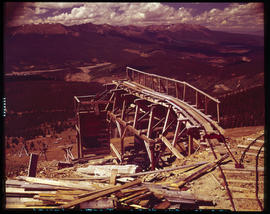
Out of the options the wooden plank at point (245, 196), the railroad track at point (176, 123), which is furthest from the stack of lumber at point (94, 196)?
the railroad track at point (176, 123)

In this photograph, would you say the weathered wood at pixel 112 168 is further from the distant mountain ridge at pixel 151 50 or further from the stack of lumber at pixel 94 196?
the distant mountain ridge at pixel 151 50

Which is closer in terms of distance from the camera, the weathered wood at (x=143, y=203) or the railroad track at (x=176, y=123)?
the weathered wood at (x=143, y=203)

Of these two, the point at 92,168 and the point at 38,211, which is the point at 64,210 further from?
the point at 92,168

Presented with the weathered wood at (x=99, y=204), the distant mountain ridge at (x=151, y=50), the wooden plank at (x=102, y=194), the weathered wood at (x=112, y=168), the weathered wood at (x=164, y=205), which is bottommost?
the weathered wood at (x=112, y=168)

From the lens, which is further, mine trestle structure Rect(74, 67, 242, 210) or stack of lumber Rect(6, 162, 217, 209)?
mine trestle structure Rect(74, 67, 242, 210)

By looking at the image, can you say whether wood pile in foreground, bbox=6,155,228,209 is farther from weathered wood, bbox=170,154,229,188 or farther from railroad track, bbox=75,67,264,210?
railroad track, bbox=75,67,264,210

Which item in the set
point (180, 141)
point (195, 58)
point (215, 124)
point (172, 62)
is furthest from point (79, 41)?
point (215, 124)

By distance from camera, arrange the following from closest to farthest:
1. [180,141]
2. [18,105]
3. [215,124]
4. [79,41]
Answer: [215,124]
[180,141]
[18,105]
[79,41]

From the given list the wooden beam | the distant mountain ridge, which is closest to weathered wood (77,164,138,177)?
the wooden beam

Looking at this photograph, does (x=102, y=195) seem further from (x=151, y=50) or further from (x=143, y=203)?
(x=151, y=50)

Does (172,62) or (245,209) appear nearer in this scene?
(245,209)

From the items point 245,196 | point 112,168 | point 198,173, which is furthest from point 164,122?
point 245,196
